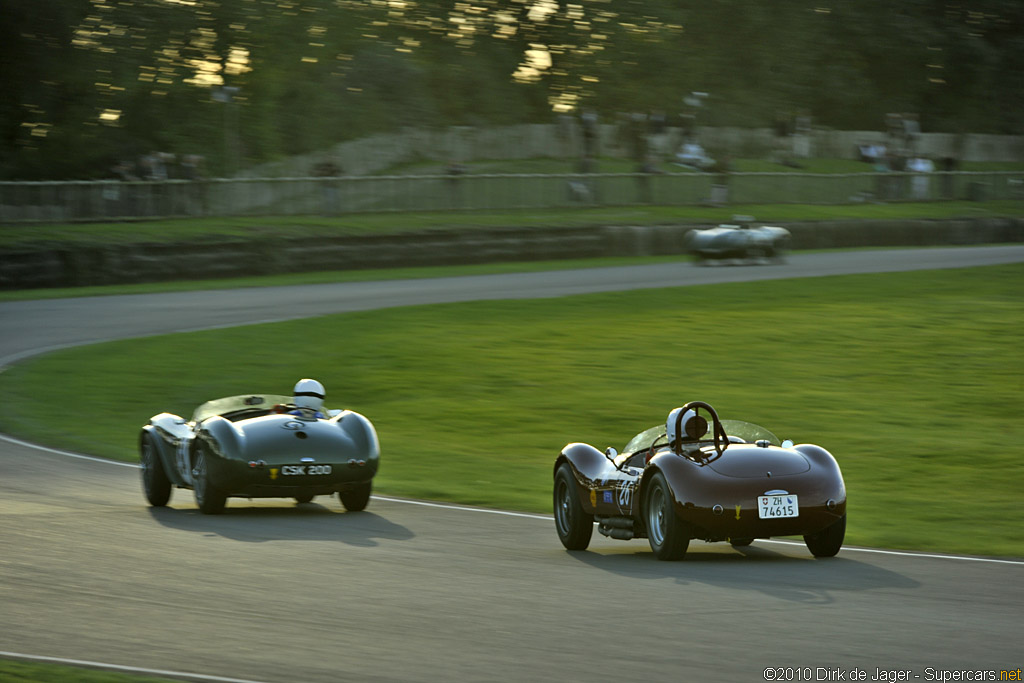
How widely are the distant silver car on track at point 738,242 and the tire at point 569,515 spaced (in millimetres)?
25633

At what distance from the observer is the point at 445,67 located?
58.4 metres

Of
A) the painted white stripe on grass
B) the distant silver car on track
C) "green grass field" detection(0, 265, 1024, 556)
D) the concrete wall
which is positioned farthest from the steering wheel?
the distant silver car on track

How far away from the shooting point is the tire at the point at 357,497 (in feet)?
36.9

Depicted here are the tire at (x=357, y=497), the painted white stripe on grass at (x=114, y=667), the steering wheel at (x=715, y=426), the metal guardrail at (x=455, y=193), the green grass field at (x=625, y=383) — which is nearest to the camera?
the painted white stripe on grass at (x=114, y=667)

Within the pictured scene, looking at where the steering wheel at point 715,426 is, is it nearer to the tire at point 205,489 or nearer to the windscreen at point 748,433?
the windscreen at point 748,433

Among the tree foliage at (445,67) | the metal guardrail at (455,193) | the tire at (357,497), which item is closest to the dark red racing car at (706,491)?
the tire at (357,497)

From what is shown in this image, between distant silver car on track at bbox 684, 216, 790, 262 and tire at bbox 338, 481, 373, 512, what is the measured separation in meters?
24.6

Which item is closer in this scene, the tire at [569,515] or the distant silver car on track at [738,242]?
the tire at [569,515]

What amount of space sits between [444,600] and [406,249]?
28.4 m

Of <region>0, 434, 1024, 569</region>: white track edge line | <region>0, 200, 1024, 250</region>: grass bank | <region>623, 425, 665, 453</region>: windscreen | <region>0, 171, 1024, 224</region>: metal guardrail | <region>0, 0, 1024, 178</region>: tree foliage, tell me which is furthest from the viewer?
<region>0, 0, 1024, 178</region>: tree foliage

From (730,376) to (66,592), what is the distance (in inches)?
533

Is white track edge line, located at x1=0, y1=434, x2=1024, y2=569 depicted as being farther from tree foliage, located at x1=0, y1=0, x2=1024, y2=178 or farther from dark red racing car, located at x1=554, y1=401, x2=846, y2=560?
tree foliage, located at x1=0, y1=0, x2=1024, y2=178

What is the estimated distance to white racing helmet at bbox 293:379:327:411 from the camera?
1148cm

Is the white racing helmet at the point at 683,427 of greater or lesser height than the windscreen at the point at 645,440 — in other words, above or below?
above
